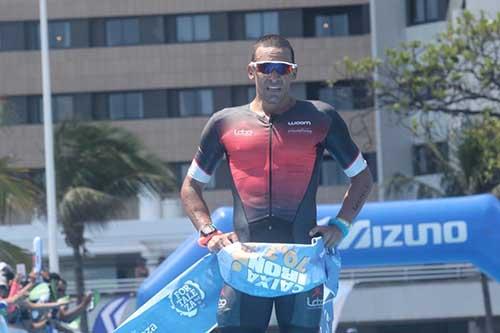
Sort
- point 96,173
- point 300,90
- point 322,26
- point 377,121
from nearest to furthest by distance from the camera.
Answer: point 96,173 < point 377,121 < point 300,90 < point 322,26

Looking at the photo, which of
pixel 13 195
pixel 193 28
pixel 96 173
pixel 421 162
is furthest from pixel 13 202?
pixel 193 28

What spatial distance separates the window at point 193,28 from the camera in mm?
45375

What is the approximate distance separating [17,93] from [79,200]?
17.3m

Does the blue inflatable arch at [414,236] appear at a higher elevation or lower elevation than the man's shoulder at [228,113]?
lower

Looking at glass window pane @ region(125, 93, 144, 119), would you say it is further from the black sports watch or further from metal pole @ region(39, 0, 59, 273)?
the black sports watch

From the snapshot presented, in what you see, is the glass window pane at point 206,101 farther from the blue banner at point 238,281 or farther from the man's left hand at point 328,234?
the man's left hand at point 328,234

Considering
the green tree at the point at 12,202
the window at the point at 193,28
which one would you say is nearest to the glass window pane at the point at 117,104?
the window at the point at 193,28

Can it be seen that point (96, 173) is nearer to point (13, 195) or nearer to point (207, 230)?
point (13, 195)

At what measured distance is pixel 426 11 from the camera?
143 feet

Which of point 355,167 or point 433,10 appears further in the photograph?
point 433,10

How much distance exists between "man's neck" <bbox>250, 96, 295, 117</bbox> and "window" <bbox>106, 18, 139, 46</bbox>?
132 ft

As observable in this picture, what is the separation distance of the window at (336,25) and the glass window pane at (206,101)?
4.07 meters

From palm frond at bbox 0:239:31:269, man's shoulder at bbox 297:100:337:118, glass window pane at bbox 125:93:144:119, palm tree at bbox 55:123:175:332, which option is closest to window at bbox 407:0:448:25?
glass window pane at bbox 125:93:144:119

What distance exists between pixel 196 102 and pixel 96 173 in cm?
1645
